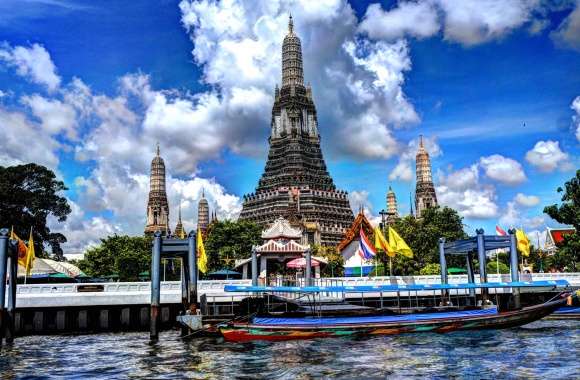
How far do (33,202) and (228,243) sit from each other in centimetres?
2440

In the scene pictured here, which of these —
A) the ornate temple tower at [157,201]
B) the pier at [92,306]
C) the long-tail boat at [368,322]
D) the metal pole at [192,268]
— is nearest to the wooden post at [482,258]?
the long-tail boat at [368,322]

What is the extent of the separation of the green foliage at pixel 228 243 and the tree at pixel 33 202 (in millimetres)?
19683

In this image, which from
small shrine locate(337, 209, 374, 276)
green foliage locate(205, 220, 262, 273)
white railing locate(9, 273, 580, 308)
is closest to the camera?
white railing locate(9, 273, 580, 308)

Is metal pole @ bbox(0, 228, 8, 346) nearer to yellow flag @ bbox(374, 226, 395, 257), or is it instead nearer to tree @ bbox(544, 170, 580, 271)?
yellow flag @ bbox(374, 226, 395, 257)

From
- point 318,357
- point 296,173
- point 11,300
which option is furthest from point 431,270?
point 296,173

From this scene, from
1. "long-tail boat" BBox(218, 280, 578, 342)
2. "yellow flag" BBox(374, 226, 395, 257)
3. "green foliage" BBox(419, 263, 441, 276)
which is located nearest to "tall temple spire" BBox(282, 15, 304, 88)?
"green foliage" BBox(419, 263, 441, 276)

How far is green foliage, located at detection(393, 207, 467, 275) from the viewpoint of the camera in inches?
2475

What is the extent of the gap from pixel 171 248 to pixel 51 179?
49663 mm

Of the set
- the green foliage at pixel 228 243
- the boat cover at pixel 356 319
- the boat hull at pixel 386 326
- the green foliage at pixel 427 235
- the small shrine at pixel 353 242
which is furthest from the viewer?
the green foliage at pixel 228 243

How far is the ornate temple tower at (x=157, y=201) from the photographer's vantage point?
447ft

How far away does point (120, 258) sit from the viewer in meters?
69.1

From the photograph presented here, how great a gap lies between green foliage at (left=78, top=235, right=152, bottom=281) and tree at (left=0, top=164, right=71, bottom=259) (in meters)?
5.96

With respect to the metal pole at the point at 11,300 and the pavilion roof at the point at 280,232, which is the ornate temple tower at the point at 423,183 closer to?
the pavilion roof at the point at 280,232

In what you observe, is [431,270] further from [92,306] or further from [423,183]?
[423,183]
